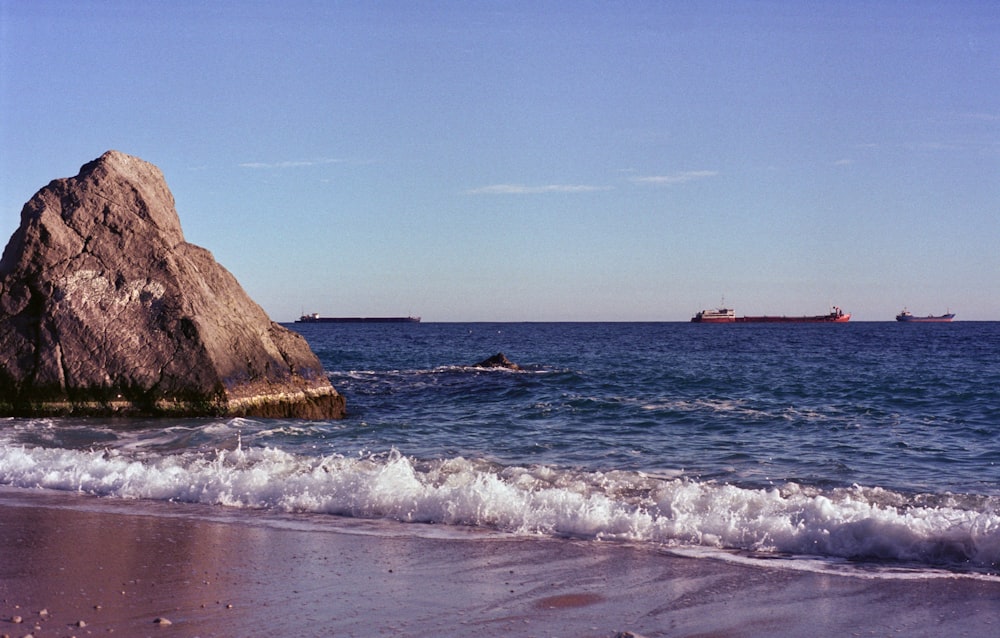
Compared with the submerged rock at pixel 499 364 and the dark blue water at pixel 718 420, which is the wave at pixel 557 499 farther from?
the submerged rock at pixel 499 364

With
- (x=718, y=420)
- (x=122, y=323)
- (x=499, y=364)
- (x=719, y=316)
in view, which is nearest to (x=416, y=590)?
(x=122, y=323)

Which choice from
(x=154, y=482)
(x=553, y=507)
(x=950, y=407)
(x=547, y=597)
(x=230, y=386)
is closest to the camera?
(x=547, y=597)

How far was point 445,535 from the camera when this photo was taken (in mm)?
8867

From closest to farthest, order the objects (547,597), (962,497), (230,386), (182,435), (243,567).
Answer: (547,597), (243,567), (962,497), (182,435), (230,386)

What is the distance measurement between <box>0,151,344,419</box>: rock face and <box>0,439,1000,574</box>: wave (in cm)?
354

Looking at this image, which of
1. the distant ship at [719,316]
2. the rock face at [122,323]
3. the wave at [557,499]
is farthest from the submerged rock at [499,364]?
the distant ship at [719,316]

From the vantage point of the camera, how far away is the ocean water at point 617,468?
865 centimetres

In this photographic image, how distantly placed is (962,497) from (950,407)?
472 inches

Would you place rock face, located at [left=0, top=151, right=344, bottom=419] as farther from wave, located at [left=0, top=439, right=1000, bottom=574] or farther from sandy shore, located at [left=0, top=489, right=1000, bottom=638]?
sandy shore, located at [left=0, top=489, right=1000, bottom=638]

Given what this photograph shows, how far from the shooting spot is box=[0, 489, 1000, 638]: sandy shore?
5.85 meters

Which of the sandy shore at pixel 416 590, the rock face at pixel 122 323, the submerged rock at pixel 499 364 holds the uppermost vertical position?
the rock face at pixel 122 323

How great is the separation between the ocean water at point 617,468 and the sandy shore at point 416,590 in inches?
30.1

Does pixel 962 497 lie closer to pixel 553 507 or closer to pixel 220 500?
pixel 553 507

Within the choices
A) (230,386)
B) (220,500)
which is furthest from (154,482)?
(230,386)
